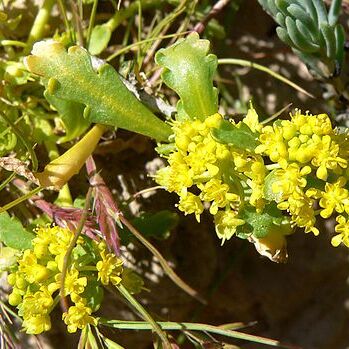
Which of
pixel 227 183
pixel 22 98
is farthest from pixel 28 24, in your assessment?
pixel 227 183

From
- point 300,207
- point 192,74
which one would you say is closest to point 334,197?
point 300,207

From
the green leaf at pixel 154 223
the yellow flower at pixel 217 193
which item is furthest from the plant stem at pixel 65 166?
the yellow flower at pixel 217 193

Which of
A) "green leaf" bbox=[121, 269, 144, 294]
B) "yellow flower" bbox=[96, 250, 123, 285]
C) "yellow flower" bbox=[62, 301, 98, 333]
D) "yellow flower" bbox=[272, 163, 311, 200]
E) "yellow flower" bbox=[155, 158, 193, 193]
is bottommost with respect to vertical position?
"green leaf" bbox=[121, 269, 144, 294]

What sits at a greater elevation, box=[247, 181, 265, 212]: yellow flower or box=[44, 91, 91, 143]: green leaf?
box=[44, 91, 91, 143]: green leaf

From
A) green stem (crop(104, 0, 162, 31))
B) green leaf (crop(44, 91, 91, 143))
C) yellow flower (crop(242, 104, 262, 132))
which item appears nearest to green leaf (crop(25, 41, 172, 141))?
green leaf (crop(44, 91, 91, 143))

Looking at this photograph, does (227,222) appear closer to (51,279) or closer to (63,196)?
(51,279)

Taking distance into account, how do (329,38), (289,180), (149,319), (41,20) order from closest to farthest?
(289,180), (149,319), (329,38), (41,20)

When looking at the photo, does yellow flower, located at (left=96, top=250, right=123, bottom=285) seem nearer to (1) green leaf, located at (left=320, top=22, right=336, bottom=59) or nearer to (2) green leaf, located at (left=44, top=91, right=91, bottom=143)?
(2) green leaf, located at (left=44, top=91, right=91, bottom=143)

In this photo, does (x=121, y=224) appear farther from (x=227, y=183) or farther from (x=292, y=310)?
(x=292, y=310)
